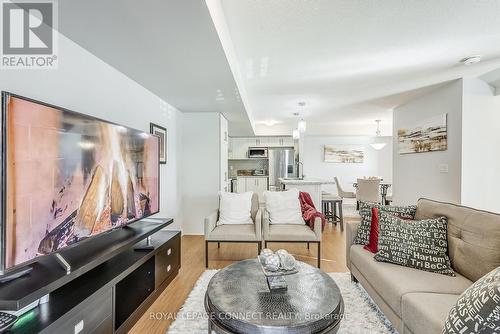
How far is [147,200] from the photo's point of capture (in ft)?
8.20

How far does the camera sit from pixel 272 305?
56.8 inches

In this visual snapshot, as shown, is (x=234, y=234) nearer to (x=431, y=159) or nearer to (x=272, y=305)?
(x=272, y=305)

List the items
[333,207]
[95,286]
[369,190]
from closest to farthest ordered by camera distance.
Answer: [95,286] → [333,207] → [369,190]

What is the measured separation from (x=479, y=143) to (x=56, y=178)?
15.4 ft

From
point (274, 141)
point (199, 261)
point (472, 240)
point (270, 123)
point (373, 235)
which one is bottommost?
point (199, 261)

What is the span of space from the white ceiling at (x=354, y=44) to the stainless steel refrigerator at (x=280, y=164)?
3.53 meters

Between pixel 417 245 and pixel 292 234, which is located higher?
pixel 417 245

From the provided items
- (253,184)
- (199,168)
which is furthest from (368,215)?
(253,184)

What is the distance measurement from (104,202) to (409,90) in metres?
4.50

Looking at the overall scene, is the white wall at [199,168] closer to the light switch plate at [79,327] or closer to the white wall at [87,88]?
the white wall at [87,88]

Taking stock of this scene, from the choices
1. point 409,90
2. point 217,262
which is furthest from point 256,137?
point 217,262

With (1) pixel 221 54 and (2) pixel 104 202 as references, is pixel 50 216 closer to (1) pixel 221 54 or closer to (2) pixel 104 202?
(2) pixel 104 202

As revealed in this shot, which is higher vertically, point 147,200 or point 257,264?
point 147,200

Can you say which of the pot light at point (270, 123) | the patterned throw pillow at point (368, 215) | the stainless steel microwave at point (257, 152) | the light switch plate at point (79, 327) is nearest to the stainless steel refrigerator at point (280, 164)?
the stainless steel microwave at point (257, 152)
